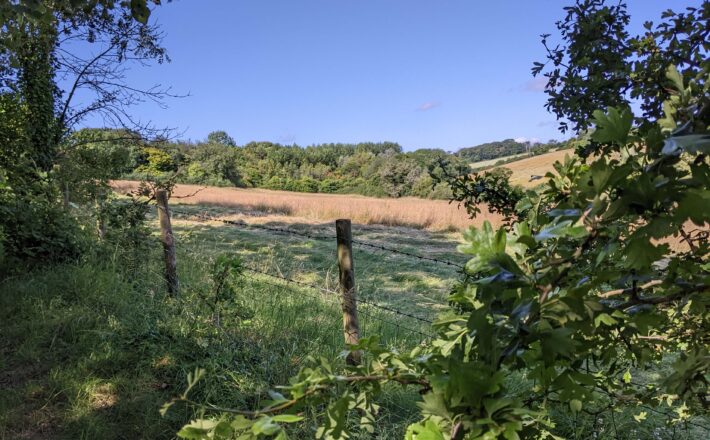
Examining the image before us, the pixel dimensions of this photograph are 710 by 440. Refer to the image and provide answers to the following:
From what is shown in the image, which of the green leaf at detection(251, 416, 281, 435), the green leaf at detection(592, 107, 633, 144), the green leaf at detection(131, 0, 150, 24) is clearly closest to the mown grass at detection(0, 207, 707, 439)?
the green leaf at detection(251, 416, 281, 435)

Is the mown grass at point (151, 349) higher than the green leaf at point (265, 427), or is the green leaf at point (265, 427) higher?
the green leaf at point (265, 427)

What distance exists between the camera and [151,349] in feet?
11.5

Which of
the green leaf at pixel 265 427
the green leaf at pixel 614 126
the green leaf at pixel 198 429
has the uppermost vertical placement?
the green leaf at pixel 614 126

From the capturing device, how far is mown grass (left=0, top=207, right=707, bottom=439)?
2.78 meters

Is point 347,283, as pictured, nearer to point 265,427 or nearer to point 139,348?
point 139,348

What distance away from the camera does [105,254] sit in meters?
5.59

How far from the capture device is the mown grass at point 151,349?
9.12ft

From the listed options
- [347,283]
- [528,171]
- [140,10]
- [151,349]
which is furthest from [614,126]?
[151,349]

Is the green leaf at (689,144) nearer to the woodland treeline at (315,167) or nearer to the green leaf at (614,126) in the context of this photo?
the green leaf at (614,126)

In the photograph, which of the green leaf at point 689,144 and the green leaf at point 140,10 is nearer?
the green leaf at point 689,144

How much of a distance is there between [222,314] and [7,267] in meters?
3.58

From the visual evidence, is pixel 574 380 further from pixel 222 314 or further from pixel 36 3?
pixel 222 314

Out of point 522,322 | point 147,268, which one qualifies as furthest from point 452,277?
point 522,322

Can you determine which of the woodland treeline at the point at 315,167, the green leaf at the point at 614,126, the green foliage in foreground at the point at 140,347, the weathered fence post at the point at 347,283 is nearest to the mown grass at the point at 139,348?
the green foliage in foreground at the point at 140,347
